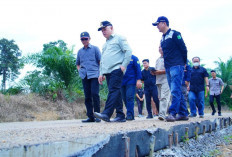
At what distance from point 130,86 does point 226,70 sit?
21.2 metres

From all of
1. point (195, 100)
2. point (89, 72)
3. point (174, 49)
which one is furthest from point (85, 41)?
point (195, 100)

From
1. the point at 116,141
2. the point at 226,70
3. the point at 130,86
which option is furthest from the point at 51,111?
the point at 226,70

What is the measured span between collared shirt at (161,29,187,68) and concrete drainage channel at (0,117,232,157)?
4.83 feet

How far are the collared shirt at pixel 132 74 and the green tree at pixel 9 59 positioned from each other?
16638mm

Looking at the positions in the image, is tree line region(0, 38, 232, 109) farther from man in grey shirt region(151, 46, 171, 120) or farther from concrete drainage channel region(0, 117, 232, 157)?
concrete drainage channel region(0, 117, 232, 157)

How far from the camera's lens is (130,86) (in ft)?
Answer: 19.2

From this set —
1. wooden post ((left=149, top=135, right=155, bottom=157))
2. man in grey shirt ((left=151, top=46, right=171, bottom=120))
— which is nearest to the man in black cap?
man in grey shirt ((left=151, top=46, right=171, bottom=120))

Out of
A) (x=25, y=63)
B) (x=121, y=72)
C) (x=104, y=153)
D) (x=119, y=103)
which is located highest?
(x=25, y=63)

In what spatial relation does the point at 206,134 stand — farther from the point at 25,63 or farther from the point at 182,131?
the point at 25,63

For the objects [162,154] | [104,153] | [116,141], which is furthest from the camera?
[162,154]

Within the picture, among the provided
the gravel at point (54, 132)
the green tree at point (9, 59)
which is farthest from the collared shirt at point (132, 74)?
the green tree at point (9, 59)

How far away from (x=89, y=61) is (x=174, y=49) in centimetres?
179

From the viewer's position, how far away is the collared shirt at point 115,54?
4.68 metres

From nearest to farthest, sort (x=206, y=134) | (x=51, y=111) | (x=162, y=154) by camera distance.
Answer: (x=162, y=154), (x=206, y=134), (x=51, y=111)
